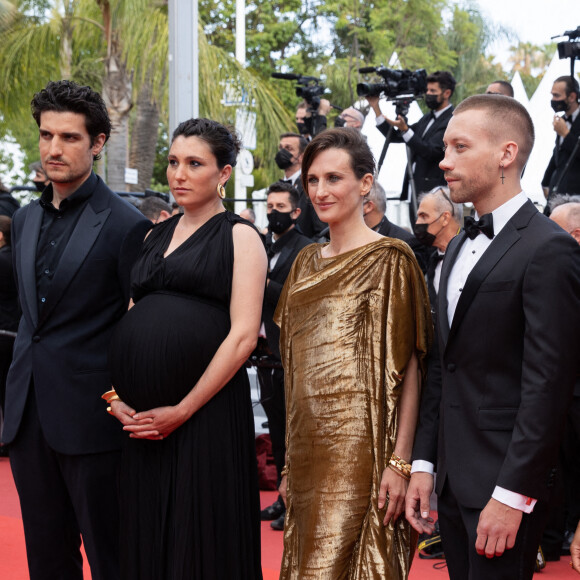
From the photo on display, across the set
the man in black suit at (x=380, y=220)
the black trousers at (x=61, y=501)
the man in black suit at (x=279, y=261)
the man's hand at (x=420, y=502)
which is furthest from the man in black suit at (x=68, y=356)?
the man in black suit at (x=380, y=220)

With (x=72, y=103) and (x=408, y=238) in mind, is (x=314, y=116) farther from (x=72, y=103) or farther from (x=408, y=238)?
(x=72, y=103)

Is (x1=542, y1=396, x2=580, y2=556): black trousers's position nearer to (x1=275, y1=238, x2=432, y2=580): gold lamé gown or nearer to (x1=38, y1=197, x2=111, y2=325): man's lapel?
(x1=275, y1=238, x2=432, y2=580): gold lamé gown

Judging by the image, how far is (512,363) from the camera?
7.34 ft

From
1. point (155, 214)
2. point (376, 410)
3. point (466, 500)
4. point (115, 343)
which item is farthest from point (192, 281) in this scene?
point (155, 214)

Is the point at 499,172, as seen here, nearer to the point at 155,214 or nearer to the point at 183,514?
the point at 183,514

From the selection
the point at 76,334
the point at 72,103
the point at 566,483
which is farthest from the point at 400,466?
the point at 566,483

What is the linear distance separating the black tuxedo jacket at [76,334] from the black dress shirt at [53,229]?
2 centimetres

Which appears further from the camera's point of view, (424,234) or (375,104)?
(375,104)

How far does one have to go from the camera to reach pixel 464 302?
2.31 metres

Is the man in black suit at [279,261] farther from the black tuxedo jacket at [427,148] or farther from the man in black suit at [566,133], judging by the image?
the man in black suit at [566,133]

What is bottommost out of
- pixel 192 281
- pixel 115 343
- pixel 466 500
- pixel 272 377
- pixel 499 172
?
pixel 272 377

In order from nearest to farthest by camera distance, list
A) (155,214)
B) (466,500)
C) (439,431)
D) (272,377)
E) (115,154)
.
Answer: (466,500), (439,431), (272,377), (155,214), (115,154)

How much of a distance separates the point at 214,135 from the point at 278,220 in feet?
6.94

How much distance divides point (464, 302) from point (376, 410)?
59 cm
